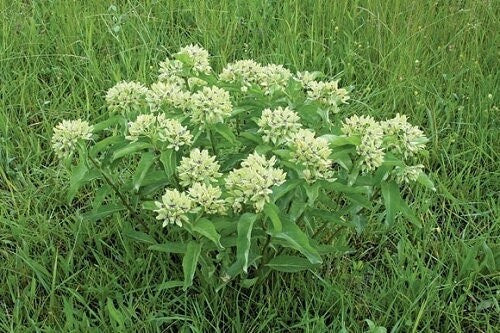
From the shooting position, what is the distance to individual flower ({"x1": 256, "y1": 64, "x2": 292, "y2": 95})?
7.52 ft

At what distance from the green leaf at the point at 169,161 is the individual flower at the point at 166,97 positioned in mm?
171

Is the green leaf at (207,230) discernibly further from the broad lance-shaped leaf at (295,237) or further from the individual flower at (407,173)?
the individual flower at (407,173)

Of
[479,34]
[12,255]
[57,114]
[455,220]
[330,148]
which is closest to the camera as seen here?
[330,148]

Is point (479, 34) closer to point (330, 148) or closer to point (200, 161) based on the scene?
point (330, 148)

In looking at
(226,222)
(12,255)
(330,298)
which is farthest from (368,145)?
(12,255)

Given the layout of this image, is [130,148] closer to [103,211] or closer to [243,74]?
[103,211]

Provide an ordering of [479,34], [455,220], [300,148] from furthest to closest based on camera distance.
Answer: [479,34], [455,220], [300,148]

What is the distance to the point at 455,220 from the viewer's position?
108 inches

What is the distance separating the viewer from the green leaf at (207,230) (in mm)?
1898

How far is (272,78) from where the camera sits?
7.55 feet

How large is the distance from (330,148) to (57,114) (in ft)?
5.03

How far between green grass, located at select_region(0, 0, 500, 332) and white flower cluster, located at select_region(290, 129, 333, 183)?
21.7 inches

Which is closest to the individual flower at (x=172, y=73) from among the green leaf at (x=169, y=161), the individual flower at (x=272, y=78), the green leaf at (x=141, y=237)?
the individual flower at (x=272, y=78)

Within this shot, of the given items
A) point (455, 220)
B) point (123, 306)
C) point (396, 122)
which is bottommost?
point (455, 220)
